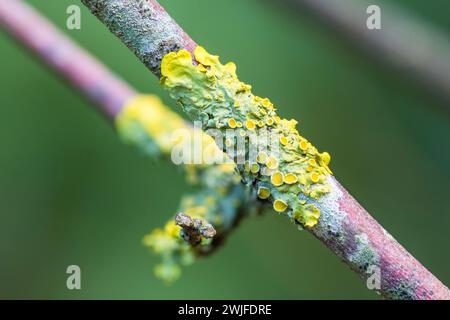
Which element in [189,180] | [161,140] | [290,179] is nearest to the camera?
[290,179]

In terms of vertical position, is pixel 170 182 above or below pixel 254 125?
above

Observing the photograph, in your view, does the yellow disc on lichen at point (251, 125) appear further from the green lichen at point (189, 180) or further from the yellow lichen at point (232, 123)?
the green lichen at point (189, 180)

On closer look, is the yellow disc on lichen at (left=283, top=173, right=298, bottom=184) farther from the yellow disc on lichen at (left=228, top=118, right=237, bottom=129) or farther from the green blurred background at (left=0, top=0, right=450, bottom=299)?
the green blurred background at (left=0, top=0, right=450, bottom=299)

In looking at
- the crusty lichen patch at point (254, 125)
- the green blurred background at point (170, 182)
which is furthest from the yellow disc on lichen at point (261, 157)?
the green blurred background at point (170, 182)

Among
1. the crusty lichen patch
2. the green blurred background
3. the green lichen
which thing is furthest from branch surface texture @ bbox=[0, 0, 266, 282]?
the green blurred background

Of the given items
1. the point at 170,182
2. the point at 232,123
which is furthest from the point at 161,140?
the point at 170,182

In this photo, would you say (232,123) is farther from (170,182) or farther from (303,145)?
(170,182)
